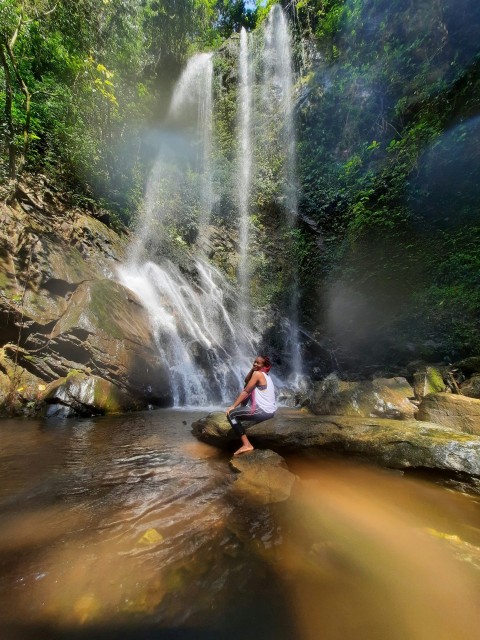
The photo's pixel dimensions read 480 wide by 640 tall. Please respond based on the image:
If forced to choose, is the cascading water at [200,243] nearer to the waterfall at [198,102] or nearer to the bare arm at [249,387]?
the waterfall at [198,102]

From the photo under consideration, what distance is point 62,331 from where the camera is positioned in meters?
7.07

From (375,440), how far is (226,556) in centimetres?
237

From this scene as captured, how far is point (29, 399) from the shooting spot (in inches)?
249

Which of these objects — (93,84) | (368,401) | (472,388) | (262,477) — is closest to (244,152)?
(93,84)

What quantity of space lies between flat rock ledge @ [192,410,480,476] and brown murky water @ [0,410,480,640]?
224 mm

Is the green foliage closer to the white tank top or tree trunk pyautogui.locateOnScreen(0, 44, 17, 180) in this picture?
tree trunk pyautogui.locateOnScreen(0, 44, 17, 180)

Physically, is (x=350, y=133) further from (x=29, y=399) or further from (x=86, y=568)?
(x=86, y=568)

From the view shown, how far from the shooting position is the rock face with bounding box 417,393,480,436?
432 centimetres

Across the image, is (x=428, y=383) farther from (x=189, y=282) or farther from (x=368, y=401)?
(x=189, y=282)

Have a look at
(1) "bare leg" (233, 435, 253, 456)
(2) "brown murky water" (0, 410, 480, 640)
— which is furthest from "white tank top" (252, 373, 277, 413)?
(2) "brown murky water" (0, 410, 480, 640)

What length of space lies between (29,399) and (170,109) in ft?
67.4

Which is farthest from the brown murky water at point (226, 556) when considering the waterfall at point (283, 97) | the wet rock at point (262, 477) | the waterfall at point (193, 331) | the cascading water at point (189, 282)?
the waterfall at point (283, 97)

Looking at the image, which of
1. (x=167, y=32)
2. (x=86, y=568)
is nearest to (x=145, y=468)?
(x=86, y=568)

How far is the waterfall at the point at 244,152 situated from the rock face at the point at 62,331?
8.84 metres
